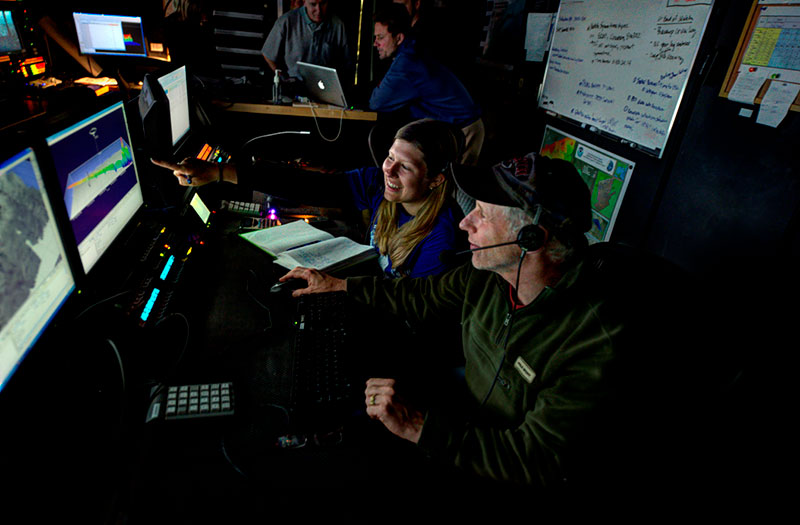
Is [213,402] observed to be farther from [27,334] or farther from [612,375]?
[612,375]

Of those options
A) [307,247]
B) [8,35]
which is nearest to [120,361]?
[307,247]

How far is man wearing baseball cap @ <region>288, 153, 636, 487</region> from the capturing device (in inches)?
33.8

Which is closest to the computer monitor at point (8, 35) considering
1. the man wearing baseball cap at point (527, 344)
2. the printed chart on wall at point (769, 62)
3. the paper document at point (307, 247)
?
the paper document at point (307, 247)

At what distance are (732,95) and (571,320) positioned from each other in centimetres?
153

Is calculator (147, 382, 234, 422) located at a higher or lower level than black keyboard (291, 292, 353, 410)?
higher

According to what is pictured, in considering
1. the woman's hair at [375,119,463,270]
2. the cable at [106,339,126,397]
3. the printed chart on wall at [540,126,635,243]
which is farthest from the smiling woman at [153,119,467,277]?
the printed chart on wall at [540,126,635,243]

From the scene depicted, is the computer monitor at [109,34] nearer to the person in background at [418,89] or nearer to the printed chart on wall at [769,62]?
the person in background at [418,89]

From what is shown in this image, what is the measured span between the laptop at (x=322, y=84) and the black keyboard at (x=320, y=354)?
2115mm

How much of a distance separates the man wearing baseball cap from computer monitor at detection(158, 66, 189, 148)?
115cm

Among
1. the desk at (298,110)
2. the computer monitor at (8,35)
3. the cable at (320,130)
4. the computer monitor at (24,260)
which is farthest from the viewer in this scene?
the computer monitor at (8,35)

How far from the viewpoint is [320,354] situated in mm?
1109

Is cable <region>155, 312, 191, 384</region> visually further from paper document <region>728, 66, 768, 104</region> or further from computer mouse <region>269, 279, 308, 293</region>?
paper document <region>728, 66, 768, 104</region>

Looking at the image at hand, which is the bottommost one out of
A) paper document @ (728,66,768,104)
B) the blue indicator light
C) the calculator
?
the calculator

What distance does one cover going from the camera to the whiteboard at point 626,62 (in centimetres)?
204
